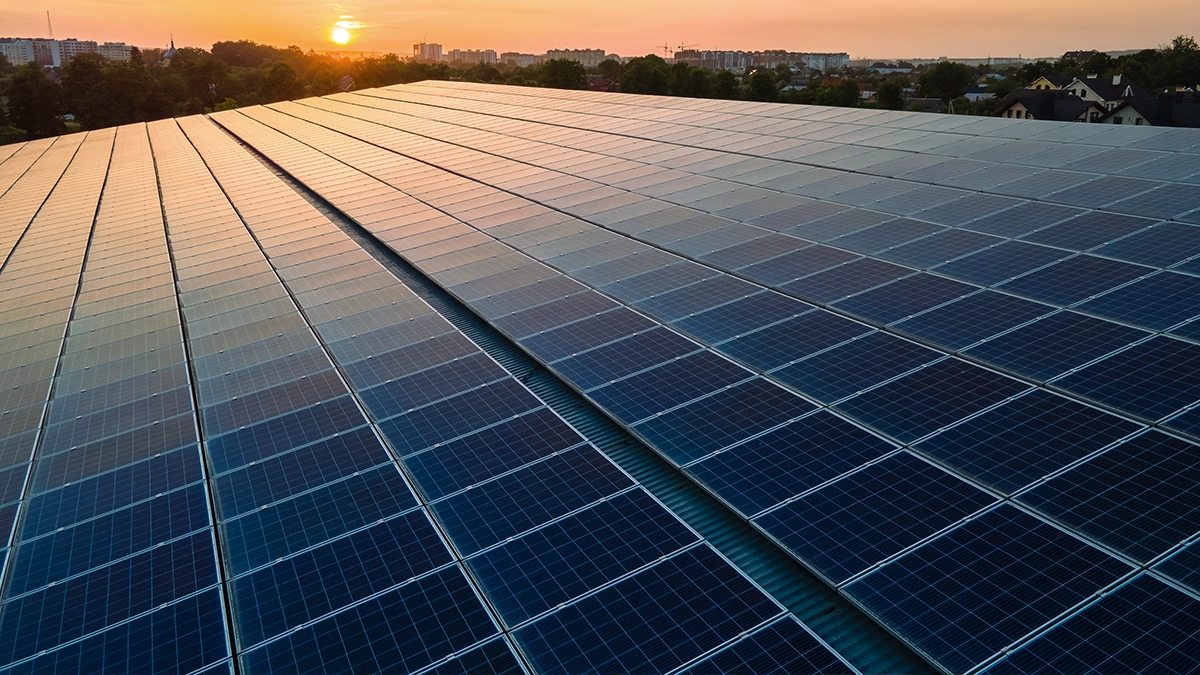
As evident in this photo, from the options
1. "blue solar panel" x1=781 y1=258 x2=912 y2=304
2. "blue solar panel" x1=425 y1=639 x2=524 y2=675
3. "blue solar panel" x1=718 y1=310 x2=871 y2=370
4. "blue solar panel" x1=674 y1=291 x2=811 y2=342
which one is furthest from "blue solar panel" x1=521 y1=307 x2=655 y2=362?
"blue solar panel" x1=425 y1=639 x2=524 y2=675

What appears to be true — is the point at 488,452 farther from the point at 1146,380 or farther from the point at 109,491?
the point at 1146,380

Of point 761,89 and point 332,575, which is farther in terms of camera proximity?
point 761,89

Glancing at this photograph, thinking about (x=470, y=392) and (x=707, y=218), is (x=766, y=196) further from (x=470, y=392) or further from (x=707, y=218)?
(x=470, y=392)

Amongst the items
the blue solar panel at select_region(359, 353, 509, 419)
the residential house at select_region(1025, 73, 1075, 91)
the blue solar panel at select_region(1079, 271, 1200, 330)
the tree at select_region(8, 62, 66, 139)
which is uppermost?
the residential house at select_region(1025, 73, 1075, 91)

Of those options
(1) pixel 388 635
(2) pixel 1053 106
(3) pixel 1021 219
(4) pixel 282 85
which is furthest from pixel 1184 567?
(4) pixel 282 85

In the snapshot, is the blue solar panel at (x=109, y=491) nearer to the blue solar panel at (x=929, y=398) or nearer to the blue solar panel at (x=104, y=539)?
the blue solar panel at (x=104, y=539)

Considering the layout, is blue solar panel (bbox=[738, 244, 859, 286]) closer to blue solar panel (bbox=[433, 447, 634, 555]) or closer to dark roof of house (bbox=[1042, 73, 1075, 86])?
blue solar panel (bbox=[433, 447, 634, 555])
